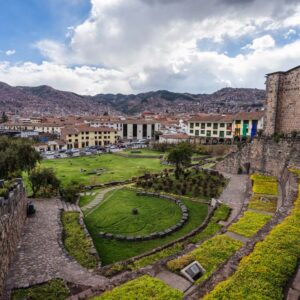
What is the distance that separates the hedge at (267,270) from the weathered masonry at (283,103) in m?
20.3

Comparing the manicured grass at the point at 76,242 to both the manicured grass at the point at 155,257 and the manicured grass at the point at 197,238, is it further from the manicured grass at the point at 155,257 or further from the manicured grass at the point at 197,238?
the manicured grass at the point at 197,238

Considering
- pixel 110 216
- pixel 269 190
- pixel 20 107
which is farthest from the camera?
pixel 20 107

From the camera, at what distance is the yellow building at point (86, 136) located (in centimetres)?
6656

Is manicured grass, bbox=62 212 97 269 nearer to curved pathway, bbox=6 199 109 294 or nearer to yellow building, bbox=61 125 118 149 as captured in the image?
curved pathway, bbox=6 199 109 294

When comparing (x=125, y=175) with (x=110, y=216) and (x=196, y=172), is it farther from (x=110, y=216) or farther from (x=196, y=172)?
(x=110, y=216)

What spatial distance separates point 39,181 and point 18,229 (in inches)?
336

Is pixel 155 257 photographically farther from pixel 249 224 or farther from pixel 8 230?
pixel 8 230

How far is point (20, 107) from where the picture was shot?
199500 millimetres

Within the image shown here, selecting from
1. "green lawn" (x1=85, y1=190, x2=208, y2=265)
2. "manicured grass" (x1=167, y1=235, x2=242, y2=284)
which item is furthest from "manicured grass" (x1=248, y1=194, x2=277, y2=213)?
"manicured grass" (x1=167, y1=235, x2=242, y2=284)

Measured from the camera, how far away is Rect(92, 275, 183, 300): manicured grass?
292 inches

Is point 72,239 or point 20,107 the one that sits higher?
point 20,107

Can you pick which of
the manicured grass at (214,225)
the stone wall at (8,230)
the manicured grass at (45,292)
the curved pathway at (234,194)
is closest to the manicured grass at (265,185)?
the curved pathway at (234,194)

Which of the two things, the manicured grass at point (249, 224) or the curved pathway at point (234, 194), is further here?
the curved pathway at point (234, 194)

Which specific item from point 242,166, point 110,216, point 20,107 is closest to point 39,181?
point 110,216
